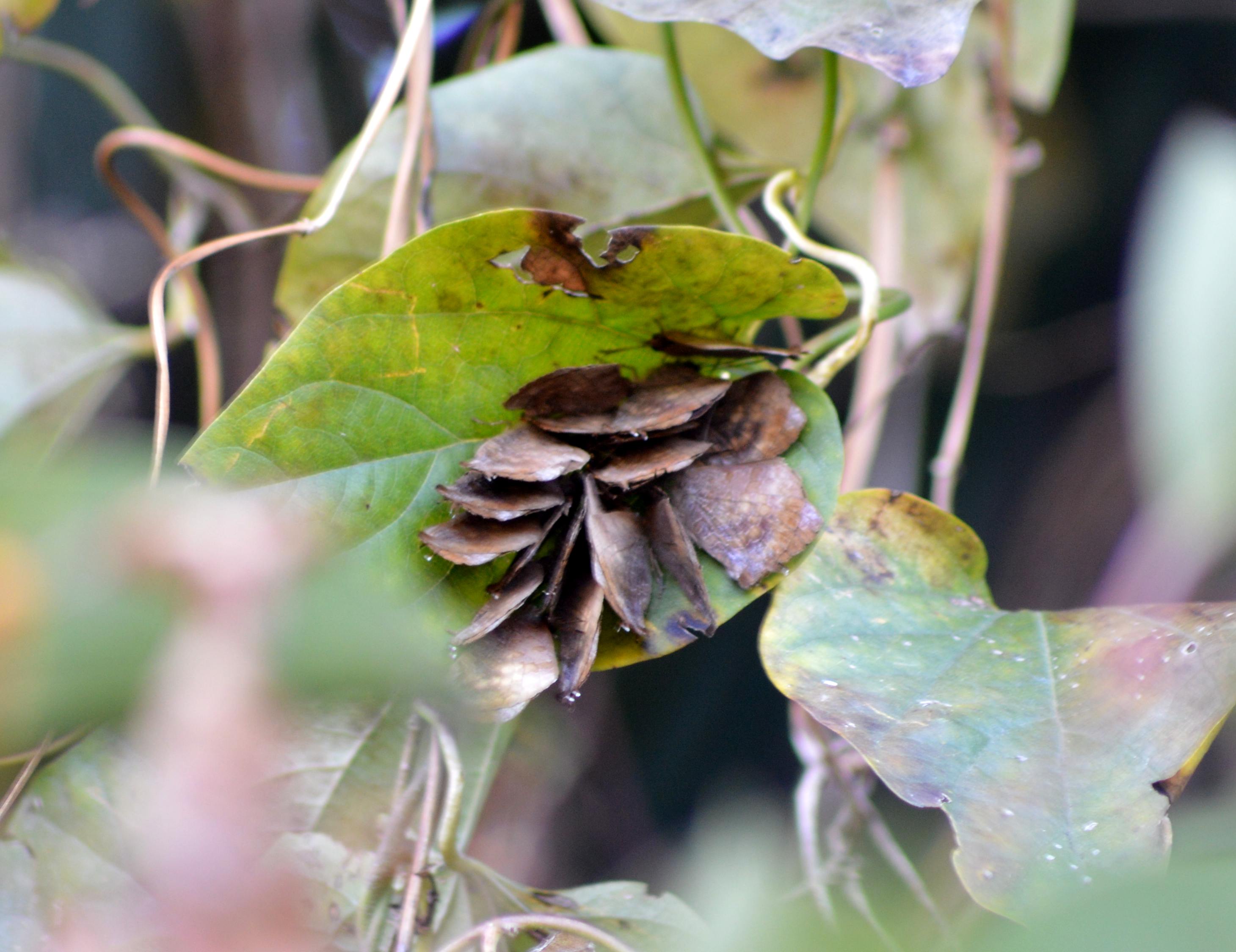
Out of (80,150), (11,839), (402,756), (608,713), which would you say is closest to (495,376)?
(402,756)

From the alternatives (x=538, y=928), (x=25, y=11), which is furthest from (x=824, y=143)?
(x=25, y=11)

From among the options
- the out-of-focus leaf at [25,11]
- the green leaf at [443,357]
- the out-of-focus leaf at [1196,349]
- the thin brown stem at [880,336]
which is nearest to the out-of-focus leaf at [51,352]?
the out-of-focus leaf at [25,11]

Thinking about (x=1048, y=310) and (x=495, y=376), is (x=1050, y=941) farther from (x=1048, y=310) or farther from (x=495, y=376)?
(x=1048, y=310)

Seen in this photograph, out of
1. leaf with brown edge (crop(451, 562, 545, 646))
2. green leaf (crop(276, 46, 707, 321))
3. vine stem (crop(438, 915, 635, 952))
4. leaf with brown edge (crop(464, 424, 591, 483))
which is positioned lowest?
vine stem (crop(438, 915, 635, 952))

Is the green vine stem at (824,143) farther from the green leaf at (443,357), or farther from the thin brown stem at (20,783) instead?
the thin brown stem at (20,783)

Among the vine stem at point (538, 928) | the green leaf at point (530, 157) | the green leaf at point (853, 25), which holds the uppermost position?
the green leaf at point (853, 25)

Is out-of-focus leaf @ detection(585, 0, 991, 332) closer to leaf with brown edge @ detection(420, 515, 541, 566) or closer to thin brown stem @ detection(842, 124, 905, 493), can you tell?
thin brown stem @ detection(842, 124, 905, 493)

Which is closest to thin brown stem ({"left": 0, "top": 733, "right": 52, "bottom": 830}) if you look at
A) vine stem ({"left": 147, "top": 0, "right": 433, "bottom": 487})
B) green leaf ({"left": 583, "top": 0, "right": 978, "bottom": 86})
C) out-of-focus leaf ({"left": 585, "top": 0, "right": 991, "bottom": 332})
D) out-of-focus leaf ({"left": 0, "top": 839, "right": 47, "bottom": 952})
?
out-of-focus leaf ({"left": 0, "top": 839, "right": 47, "bottom": 952})

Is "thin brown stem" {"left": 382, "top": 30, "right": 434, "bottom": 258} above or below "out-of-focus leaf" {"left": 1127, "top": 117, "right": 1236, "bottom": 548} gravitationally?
above
